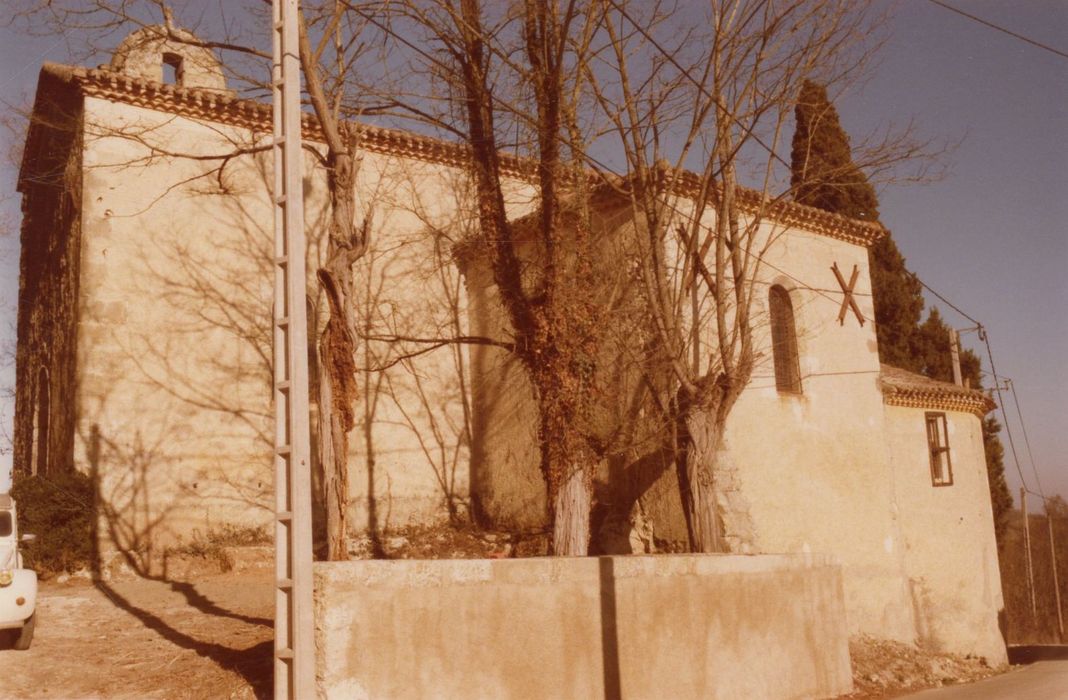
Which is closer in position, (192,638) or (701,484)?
(192,638)

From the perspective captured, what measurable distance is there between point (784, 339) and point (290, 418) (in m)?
11.8

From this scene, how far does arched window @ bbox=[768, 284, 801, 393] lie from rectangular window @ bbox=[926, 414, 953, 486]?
5.66m

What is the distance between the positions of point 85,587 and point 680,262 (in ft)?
31.5

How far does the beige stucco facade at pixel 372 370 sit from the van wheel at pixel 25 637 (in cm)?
514

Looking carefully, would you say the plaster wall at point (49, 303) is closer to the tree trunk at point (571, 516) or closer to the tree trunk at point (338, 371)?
the tree trunk at point (338, 371)

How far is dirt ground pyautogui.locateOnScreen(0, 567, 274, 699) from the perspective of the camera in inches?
303

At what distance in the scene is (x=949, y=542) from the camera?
2034 cm

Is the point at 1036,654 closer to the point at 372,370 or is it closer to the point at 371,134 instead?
the point at 372,370

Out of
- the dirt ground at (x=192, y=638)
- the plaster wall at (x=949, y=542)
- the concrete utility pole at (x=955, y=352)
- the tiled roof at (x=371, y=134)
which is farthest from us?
the concrete utility pole at (x=955, y=352)

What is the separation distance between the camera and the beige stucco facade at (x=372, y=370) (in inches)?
571

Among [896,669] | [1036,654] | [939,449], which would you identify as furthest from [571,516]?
[1036,654]

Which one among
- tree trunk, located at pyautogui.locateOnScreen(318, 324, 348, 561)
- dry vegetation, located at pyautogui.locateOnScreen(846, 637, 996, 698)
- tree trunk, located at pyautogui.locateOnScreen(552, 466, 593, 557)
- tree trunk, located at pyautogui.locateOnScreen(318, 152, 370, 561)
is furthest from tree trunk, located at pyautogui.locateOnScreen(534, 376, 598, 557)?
dry vegetation, located at pyautogui.locateOnScreen(846, 637, 996, 698)

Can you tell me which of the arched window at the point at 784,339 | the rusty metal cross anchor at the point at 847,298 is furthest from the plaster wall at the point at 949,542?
the arched window at the point at 784,339

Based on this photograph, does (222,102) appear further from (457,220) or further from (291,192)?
(291,192)
